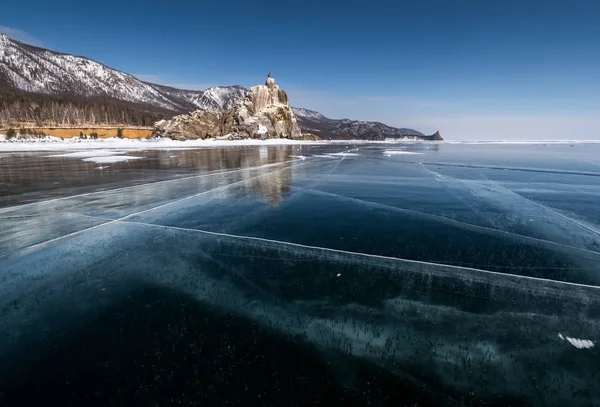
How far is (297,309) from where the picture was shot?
12.7 feet

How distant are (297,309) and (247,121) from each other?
96392mm

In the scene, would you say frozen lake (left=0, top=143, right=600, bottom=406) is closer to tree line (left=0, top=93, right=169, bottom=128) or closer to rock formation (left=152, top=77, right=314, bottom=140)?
rock formation (left=152, top=77, right=314, bottom=140)

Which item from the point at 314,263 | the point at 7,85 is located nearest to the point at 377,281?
the point at 314,263

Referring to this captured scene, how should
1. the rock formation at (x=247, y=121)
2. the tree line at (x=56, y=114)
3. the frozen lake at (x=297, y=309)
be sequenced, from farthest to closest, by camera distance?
the tree line at (x=56, y=114) < the rock formation at (x=247, y=121) < the frozen lake at (x=297, y=309)

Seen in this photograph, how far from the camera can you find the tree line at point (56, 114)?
9586cm

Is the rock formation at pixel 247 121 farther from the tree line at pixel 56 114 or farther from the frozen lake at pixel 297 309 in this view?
the frozen lake at pixel 297 309

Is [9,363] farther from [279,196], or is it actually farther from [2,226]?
[279,196]

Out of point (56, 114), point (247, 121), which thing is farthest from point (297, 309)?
point (56, 114)

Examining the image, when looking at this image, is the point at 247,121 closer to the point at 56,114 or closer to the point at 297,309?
the point at 56,114

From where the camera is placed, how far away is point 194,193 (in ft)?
37.4

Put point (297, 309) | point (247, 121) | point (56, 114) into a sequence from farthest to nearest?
point (56, 114) → point (247, 121) → point (297, 309)

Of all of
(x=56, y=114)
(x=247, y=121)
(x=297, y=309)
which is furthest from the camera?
(x=56, y=114)

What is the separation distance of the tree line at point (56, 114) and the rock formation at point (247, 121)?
36.7m

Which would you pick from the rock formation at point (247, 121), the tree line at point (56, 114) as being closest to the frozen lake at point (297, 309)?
Answer: the rock formation at point (247, 121)
